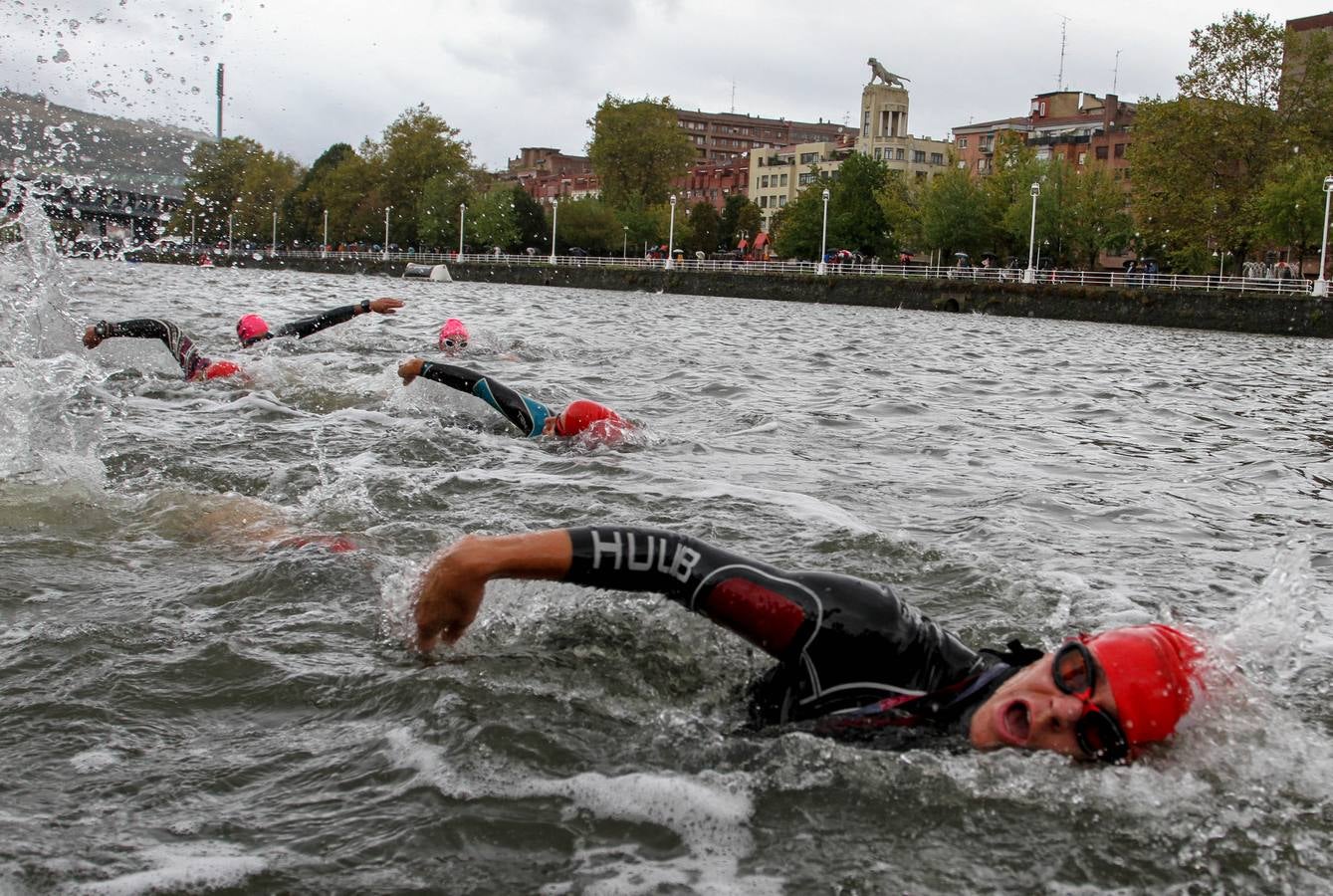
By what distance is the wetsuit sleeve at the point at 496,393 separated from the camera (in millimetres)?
8773

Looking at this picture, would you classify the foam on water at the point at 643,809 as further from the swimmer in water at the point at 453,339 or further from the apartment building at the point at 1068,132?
the apartment building at the point at 1068,132

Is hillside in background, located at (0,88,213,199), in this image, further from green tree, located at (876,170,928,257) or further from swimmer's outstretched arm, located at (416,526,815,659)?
green tree, located at (876,170,928,257)

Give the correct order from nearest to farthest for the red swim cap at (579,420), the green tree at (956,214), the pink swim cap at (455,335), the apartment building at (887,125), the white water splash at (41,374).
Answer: the white water splash at (41,374) → the red swim cap at (579,420) → the pink swim cap at (455,335) → the green tree at (956,214) → the apartment building at (887,125)

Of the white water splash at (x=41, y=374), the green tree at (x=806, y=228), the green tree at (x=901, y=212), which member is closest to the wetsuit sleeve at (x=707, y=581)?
the white water splash at (x=41, y=374)

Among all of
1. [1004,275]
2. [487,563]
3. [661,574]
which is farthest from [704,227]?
[487,563]

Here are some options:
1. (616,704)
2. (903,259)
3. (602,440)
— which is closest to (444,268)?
(903,259)

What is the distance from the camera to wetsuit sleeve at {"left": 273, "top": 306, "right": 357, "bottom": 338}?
39.9 feet

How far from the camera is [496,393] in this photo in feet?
29.4

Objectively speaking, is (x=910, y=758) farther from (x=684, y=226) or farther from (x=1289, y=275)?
(x=684, y=226)

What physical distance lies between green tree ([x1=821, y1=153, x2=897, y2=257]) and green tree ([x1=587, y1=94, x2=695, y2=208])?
990 inches

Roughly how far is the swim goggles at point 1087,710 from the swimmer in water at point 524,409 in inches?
240

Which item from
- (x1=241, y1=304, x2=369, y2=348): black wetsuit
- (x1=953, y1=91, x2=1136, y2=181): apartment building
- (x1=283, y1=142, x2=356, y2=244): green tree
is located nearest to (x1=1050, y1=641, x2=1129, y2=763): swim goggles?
(x1=241, y1=304, x2=369, y2=348): black wetsuit

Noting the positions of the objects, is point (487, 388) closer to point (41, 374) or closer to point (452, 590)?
point (41, 374)

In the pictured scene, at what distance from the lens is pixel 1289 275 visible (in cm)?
4600
